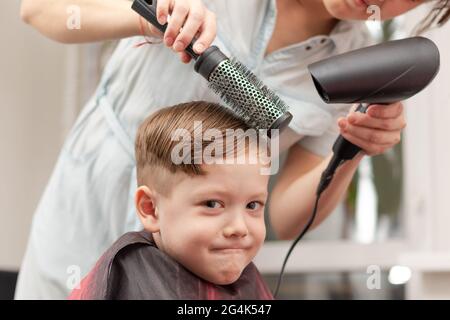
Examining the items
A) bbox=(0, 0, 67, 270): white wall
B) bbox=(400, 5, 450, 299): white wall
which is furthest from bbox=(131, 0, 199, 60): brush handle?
bbox=(400, 5, 450, 299): white wall

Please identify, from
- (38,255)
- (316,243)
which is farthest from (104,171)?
(316,243)

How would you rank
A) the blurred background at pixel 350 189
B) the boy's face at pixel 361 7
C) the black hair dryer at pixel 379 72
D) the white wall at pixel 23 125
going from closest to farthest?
the black hair dryer at pixel 379 72, the boy's face at pixel 361 7, the blurred background at pixel 350 189, the white wall at pixel 23 125

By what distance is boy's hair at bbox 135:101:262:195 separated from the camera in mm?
606

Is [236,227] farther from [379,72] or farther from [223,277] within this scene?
[379,72]

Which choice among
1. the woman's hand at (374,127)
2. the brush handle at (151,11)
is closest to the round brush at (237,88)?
the brush handle at (151,11)

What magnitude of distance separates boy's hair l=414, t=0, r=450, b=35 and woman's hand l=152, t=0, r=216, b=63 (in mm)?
284

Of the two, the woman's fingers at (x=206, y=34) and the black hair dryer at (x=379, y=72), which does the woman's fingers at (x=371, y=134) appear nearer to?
the black hair dryer at (x=379, y=72)

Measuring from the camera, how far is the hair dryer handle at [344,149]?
2.30 ft

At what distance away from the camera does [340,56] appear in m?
0.59

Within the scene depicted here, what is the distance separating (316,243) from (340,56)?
1.10 m

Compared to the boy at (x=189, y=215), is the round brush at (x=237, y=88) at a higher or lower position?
higher

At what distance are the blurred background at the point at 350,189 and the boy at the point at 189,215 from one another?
0.10 m

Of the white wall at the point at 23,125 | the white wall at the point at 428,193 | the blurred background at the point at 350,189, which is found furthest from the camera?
the white wall at the point at 428,193

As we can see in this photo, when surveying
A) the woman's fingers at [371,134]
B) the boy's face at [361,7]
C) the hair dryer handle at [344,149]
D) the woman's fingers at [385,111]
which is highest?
the boy's face at [361,7]
